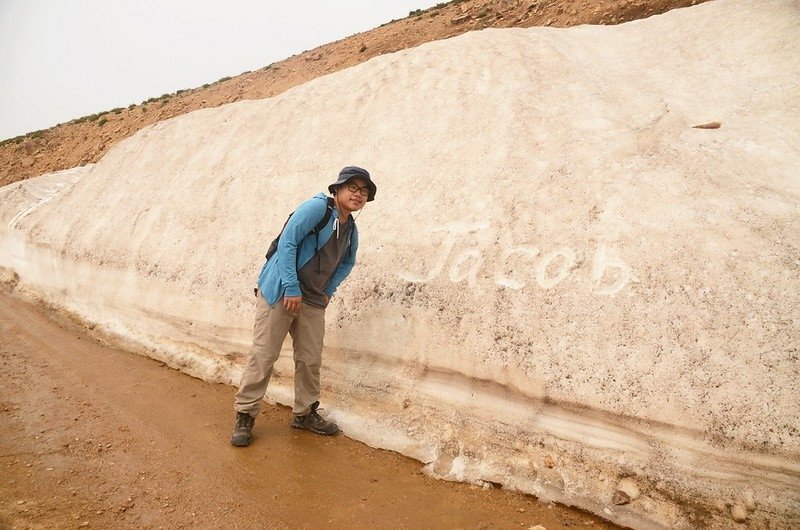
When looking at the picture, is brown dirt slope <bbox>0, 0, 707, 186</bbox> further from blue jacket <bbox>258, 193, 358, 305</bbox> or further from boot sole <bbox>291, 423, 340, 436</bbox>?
boot sole <bbox>291, 423, 340, 436</bbox>

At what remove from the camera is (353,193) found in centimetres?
392

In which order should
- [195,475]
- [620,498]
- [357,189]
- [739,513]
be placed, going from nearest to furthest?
[739,513]
[620,498]
[195,475]
[357,189]

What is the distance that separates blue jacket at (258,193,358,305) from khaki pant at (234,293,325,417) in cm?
15

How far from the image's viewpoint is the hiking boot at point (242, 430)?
407cm

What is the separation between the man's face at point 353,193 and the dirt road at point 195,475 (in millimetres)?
1967

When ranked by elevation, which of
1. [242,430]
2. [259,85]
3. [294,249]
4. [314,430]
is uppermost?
[259,85]

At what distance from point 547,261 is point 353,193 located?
5.91 ft

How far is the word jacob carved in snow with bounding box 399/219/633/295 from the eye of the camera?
4.14 metres

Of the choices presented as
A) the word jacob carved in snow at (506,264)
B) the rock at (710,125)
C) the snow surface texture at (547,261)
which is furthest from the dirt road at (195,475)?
the rock at (710,125)

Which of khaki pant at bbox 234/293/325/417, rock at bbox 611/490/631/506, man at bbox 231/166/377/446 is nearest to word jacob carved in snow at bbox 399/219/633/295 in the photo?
man at bbox 231/166/377/446

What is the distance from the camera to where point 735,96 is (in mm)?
5520

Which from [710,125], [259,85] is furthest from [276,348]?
[259,85]

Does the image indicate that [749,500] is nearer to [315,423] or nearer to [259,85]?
[315,423]

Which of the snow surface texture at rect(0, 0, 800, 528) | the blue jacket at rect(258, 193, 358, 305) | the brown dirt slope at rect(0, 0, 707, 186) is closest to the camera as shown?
the snow surface texture at rect(0, 0, 800, 528)
